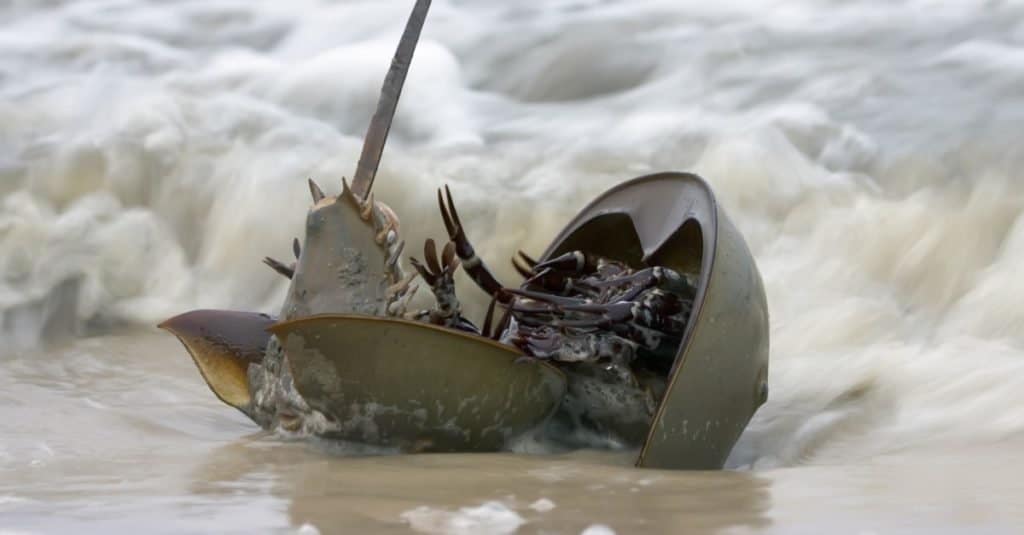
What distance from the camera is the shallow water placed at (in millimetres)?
2043

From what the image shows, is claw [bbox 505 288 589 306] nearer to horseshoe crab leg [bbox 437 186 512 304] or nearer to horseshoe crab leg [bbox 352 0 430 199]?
horseshoe crab leg [bbox 437 186 512 304]

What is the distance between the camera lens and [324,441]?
2.47 meters

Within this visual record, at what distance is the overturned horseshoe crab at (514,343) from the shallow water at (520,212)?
99 millimetres

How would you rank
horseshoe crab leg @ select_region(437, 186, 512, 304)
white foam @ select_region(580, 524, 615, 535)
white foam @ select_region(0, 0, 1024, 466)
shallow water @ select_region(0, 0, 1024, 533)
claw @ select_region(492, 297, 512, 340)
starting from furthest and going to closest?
white foam @ select_region(0, 0, 1024, 466) < claw @ select_region(492, 297, 512, 340) < horseshoe crab leg @ select_region(437, 186, 512, 304) < shallow water @ select_region(0, 0, 1024, 533) < white foam @ select_region(580, 524, 615, 535)

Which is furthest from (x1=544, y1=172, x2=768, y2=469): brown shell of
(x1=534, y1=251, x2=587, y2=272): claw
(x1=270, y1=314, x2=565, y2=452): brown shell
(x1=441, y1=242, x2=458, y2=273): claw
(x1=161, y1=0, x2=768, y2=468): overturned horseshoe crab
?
Result: (x1=441, y1=242, x2=458, y2=273): claw

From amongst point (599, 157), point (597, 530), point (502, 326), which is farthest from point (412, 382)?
point (599, 157)

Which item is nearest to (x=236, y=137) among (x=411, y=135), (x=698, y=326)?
(x=411, y=135)

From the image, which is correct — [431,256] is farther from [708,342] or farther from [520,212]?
[520,212]

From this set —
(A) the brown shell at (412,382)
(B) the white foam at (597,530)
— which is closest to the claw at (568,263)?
(A) the brown shell at (412,382)

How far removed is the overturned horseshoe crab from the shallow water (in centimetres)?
10

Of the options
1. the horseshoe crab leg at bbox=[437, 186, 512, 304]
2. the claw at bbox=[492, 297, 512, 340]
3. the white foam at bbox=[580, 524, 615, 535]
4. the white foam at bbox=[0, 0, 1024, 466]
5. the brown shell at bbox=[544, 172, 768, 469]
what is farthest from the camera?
the white foam at bbox=[0, 0, 1024, 466]

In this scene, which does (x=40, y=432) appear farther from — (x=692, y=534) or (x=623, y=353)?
(x=692, y=534)

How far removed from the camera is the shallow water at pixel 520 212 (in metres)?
2.04

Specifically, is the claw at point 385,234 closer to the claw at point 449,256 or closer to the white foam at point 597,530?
the claw at point 449,256
